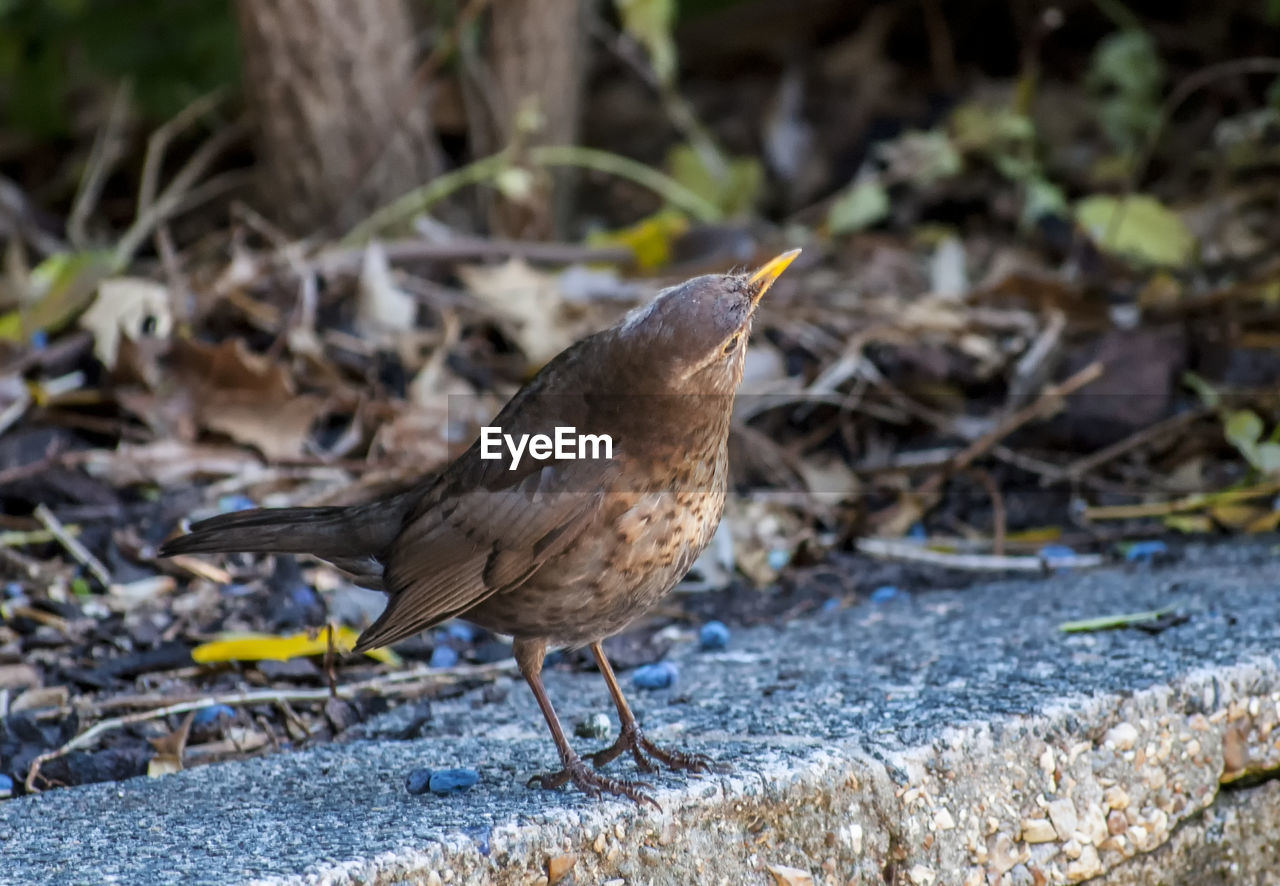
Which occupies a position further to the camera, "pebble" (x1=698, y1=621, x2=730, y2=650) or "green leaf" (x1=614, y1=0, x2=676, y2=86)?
"green leaf" (x1=614, y1=0, x2=676, y2=86)

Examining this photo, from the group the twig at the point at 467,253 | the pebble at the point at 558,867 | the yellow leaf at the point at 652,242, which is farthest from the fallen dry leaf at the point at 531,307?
the pebble at the point at 558,867

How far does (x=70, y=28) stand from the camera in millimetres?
6594

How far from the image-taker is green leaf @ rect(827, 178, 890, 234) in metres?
5.96

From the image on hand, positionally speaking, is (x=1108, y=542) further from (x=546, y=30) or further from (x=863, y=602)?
(x=546, y=30)

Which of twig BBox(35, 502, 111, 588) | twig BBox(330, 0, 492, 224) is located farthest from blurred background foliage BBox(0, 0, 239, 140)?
twig BBox(35, 502, 111, 588)

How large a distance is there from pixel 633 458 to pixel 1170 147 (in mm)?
4853

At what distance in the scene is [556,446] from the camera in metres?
2.63

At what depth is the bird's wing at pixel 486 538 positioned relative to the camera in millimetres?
2543

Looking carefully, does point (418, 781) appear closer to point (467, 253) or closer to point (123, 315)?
point (123, 315)

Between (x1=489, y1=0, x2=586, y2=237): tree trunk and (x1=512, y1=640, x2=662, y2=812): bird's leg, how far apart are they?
11.0ft

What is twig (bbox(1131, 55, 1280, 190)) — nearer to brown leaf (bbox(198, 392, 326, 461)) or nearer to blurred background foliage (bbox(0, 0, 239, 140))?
brown leaf (bbox(198, 392, 326, 461))

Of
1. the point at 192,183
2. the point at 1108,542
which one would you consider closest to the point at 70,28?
the point at 192,183

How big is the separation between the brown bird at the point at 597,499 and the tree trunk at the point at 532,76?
10.5 feet

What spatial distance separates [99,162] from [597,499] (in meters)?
4.04
